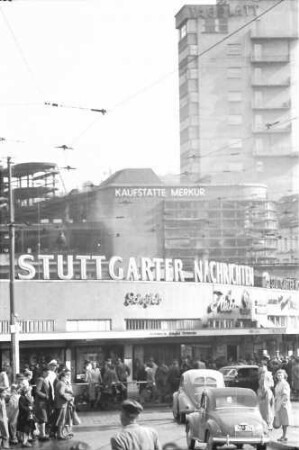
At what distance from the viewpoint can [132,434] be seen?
6.07 meters

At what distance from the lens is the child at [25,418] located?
16.3m

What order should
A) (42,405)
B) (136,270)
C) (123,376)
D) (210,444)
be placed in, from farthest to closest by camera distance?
(136,270), (123,376), (42,405), (210,444)

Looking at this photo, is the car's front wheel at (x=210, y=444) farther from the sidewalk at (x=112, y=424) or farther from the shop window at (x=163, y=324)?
the shop window at (x=163, y=324)

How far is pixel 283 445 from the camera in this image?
14867mm

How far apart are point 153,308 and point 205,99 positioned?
21434 mm

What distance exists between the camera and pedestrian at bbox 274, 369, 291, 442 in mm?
15805

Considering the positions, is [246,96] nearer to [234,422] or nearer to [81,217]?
[81,217]

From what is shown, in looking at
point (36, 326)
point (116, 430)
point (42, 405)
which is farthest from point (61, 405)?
point (36, 326)

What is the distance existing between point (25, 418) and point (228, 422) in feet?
13.3

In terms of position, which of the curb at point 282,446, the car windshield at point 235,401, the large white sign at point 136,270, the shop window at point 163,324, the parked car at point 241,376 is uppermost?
the large white sign at point 136,270

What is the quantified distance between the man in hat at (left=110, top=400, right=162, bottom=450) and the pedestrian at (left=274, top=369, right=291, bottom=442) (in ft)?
32.1

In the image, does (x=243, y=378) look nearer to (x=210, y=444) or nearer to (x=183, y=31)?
(x=183, y=31)

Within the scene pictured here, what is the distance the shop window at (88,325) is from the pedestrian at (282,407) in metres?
15.2

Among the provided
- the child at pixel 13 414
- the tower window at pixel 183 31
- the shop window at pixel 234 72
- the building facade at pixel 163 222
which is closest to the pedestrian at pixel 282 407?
the child at pixel 13 414
